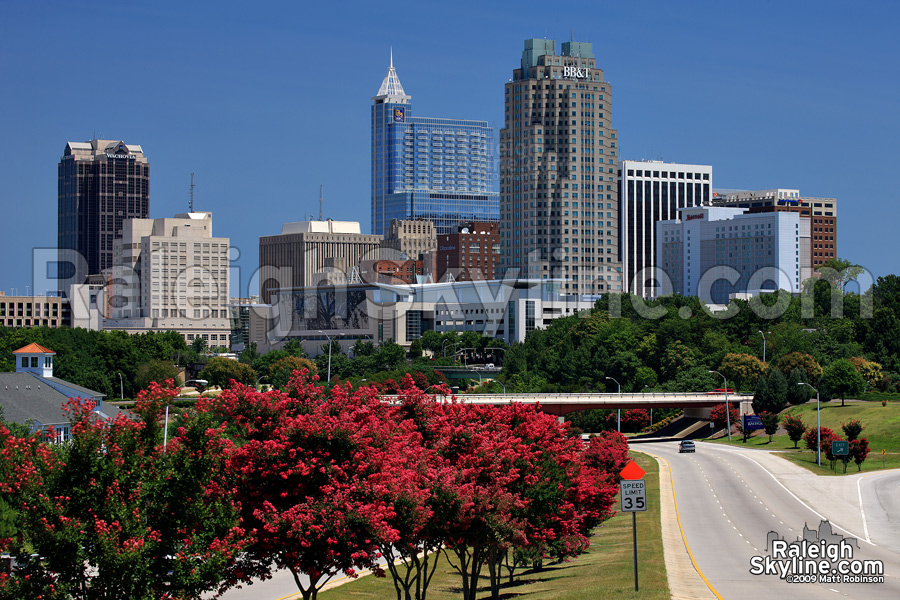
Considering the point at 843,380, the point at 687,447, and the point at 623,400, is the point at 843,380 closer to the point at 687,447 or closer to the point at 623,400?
the point at 623,400

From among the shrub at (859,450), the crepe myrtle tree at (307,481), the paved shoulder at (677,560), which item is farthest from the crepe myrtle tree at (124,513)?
the shrub at (859,450)

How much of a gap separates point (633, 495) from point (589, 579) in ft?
34.9

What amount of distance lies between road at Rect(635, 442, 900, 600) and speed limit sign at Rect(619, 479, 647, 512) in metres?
6.49

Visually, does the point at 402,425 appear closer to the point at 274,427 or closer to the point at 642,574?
the point at 274,427

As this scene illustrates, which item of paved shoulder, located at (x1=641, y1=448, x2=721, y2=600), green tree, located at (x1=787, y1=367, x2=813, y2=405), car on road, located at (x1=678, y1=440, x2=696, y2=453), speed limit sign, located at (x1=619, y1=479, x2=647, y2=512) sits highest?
speed limit sign, located at (x1=619, y1=479, x2=647, y2=512)

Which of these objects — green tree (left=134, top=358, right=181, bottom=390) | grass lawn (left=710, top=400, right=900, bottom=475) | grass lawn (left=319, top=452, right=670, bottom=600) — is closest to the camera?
grass lawn (left=319, top=452, right=670, bottom=600)

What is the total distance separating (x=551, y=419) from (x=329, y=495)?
1930cm

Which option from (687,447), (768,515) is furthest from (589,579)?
(687,447)

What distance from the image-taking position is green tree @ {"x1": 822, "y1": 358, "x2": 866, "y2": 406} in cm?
13775

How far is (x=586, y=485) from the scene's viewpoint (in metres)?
51.7

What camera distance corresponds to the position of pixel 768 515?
6944cm

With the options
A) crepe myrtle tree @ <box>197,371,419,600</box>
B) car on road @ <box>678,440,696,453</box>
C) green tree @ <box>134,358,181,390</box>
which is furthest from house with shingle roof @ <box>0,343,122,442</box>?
green tree @ <box>134,358,181,390</box>

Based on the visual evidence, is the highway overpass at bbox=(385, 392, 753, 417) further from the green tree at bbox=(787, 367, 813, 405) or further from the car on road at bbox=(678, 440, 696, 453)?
the car on road at bbox=(678, 440, 696, 453)

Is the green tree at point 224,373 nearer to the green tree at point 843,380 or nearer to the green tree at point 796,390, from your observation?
the green tree at point 796,390
